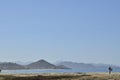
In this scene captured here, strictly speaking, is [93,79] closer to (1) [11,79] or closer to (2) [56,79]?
(2) [56,79]

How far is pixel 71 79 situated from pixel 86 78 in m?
2.38

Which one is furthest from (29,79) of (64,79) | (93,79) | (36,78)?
(93,79)

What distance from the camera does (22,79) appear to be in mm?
61844

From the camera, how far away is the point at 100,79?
194ft

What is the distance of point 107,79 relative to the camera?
59031mm

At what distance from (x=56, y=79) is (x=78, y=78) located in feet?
11.7

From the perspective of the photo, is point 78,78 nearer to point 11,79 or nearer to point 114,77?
point 114,77

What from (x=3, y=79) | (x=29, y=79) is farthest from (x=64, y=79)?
(x=3, y=79)

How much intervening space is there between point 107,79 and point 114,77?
1.83 metres

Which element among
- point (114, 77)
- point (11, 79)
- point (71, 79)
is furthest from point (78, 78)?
point (11, 79)

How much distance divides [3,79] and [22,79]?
3079 mm

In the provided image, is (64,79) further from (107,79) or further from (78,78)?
(107,79)

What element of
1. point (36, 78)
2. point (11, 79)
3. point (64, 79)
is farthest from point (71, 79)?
point (11, 79)

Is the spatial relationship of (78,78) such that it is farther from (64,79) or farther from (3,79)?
(3,79)
